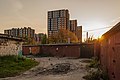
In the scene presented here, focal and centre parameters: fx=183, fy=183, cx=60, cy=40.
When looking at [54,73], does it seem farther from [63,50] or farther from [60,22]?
[60,22]

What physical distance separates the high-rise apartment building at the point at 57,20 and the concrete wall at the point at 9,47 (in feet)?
203

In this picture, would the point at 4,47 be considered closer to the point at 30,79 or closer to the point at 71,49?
the point at 30,79

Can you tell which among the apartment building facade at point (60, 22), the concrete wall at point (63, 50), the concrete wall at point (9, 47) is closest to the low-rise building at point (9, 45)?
the concrete wall at point (9, 47)

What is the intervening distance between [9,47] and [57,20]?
6891cm

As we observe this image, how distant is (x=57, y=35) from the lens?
213ft

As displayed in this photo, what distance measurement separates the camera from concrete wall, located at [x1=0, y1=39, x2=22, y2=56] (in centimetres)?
1984

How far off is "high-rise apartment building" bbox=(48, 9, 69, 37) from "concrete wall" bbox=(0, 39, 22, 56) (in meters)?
61.9

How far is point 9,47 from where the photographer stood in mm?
21281

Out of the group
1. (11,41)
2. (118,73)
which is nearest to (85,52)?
(11,41)

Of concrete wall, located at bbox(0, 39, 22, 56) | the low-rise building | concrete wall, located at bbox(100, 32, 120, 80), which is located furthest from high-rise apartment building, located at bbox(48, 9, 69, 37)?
concrete wall, located at bbox(100, 32, 120, 80)

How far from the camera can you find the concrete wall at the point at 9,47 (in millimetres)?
19836

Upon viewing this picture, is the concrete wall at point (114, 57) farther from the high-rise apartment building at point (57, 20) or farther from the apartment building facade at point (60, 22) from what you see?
the apartment building facade at point (60, 22)

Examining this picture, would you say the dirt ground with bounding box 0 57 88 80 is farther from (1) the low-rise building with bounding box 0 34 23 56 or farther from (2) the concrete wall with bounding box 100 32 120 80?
(1) the low-rise building with bounding box 0 34 23 56

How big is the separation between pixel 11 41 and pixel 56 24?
67908 mm
